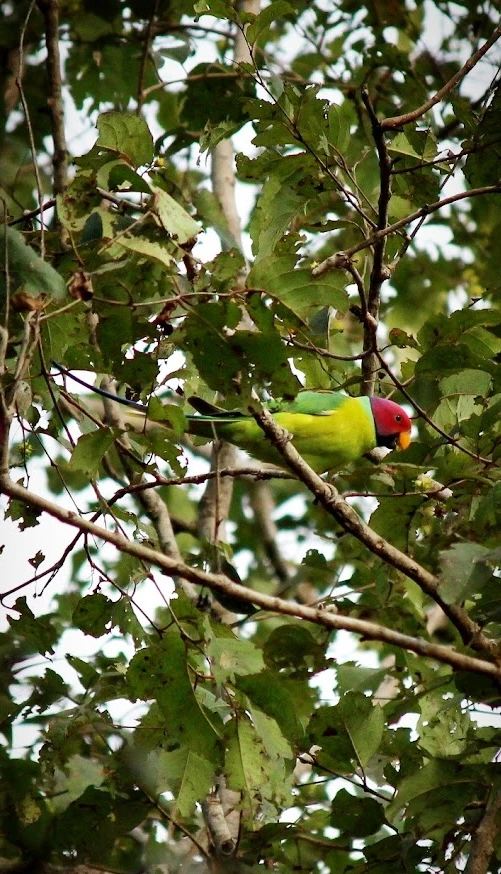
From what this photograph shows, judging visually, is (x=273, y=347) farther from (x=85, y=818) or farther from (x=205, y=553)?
(x=85, y=818)

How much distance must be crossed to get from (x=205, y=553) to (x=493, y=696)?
0.80 meters

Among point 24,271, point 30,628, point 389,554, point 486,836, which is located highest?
point 24,271

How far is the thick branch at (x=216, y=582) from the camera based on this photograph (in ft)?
5.98

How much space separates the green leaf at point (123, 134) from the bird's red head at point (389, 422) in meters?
2.01

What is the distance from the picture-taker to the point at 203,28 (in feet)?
15.6

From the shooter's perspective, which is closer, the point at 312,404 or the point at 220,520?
the point at 220,520

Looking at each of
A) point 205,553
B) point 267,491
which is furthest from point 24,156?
point 205,553

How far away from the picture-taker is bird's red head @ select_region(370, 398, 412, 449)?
4.13 metres

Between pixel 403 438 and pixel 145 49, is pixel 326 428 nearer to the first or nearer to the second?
pixel 403 438

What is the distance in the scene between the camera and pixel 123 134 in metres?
2.31

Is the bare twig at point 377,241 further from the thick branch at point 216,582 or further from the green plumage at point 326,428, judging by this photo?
the thick branch at point 216,582

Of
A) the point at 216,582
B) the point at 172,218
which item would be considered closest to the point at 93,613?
the point at 216,582

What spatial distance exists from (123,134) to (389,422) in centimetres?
218

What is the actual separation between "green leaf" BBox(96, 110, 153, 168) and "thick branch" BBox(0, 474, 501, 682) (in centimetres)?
93
